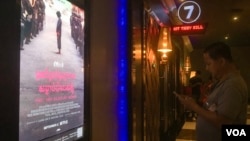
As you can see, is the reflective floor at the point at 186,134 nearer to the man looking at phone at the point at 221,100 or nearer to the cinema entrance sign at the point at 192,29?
the cinema entrance sign at the point at 192,29

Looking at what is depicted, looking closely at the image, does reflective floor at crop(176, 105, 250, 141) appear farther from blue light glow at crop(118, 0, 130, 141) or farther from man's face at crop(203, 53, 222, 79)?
man's face at crop(203, 53, 222, 79)

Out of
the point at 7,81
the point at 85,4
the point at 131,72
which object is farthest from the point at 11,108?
the point at 131,72

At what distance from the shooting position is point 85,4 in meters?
2.22

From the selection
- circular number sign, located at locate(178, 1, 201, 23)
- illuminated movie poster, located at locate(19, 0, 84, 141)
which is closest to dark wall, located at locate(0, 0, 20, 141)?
illuminated movie poster, located at locate(19, 0, 84, 141)

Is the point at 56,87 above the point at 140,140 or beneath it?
above

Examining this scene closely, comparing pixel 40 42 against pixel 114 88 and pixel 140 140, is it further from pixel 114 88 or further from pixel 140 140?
pixel 140 140

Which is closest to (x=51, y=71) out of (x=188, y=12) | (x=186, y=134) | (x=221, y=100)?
(x=221, y=100)

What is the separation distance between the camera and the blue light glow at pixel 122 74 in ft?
9.65

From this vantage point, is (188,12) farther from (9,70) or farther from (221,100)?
(9,70)

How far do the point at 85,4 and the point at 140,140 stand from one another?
1.83 m

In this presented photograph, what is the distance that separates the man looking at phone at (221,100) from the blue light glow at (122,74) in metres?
0.70

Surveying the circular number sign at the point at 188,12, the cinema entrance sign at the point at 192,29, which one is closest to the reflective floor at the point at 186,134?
the cinema entrance sign at the point at 192,29

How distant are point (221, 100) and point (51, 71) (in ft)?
4.08

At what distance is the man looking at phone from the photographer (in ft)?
7.14
